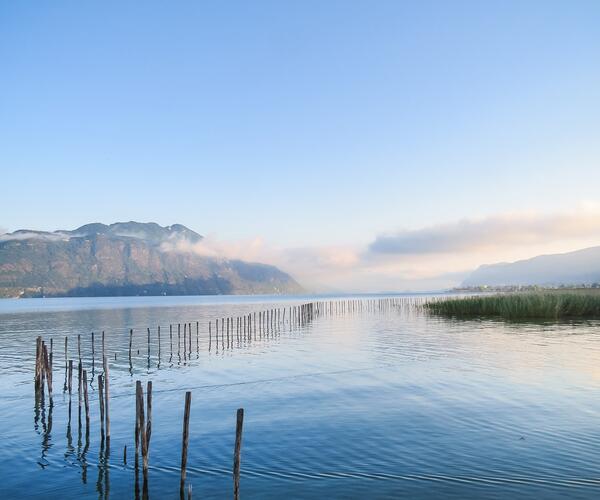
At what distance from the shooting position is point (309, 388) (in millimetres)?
24094

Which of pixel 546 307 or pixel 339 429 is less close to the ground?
pixel 546 307

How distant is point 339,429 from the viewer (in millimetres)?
16812

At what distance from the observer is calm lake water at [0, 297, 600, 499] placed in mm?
12234

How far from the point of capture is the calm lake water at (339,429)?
1223cm

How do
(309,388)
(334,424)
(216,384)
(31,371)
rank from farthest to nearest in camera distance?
(31,371) → (216,384) → (309,388) → (334,424)

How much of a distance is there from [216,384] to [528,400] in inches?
587

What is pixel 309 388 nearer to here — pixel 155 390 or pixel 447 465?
pixel 155 390

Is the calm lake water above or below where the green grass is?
below

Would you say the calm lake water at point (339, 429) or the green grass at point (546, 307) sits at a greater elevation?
the green grass at point (546, 307)

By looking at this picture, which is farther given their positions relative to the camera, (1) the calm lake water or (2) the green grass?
(2) the green grass

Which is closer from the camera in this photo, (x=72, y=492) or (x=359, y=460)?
(x=72, y=492)

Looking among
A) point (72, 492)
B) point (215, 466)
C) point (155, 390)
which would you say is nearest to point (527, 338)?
point (155, 390)

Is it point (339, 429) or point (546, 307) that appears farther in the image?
point (546, 307)

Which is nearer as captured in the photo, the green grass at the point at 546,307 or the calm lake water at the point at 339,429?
the calm lake water at the point at 339,429
